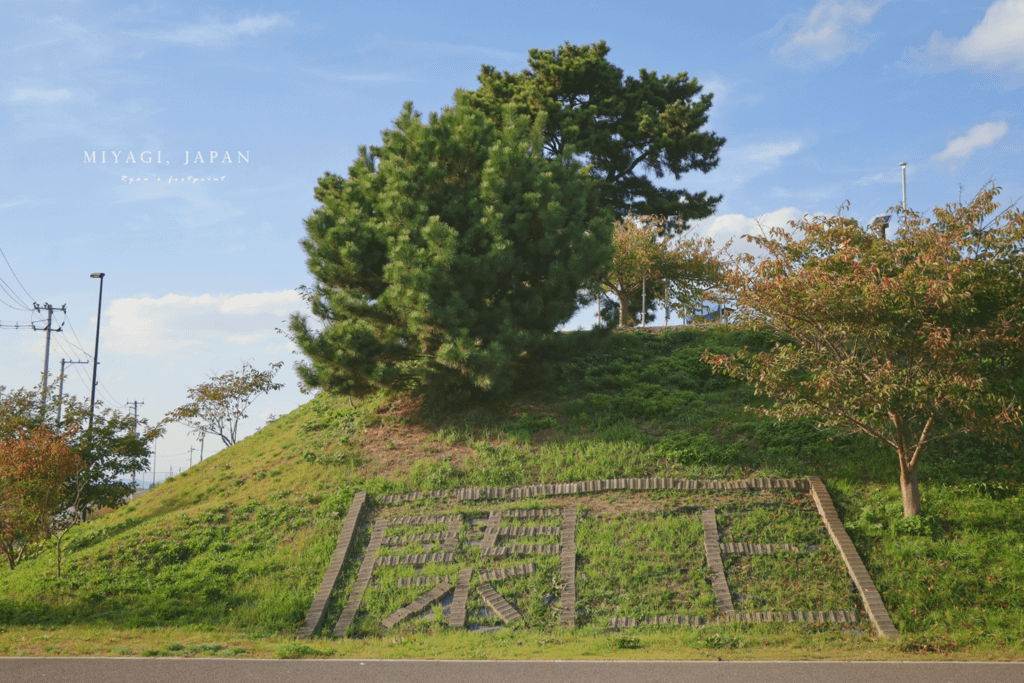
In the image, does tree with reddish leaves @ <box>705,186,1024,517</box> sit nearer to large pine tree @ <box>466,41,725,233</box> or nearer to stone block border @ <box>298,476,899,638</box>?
stone block border @ <box>298,476,899,638</box>

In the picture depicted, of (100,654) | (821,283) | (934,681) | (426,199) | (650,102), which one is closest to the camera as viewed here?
(934,681)

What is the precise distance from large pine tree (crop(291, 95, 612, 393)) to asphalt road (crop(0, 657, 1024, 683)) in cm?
872

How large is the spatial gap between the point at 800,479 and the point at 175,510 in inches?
590

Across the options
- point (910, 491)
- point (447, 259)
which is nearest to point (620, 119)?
point (447, 259)

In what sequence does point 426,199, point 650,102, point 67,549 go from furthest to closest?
1. point 650,102
2. point 426,199
3. point 67,549

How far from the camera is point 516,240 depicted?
62.3 feet

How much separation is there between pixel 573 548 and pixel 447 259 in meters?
7.58

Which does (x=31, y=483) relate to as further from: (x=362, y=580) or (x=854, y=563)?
(x=854, y=563)

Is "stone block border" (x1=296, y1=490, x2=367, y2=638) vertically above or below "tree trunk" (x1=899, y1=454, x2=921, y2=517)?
below

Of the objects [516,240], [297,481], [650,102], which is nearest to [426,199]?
[516,240]

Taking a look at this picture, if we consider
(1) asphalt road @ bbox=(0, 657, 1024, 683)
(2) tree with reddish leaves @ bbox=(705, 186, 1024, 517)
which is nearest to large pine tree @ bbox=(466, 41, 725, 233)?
(2) tree with reddish leaves @ bbox=(705, 186, 1024, 517)

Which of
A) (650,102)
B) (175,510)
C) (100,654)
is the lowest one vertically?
(100,654)

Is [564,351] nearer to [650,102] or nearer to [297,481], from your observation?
A: [297,481]

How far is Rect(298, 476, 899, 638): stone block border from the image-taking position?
461 inches
